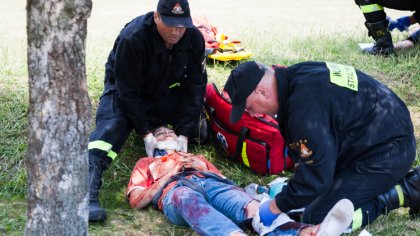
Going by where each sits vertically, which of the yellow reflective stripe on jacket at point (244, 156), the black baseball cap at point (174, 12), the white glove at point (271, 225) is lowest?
the yellow reflective stripe on jacket at point (244, 156)

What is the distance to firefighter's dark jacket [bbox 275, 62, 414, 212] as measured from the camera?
9.84 ft

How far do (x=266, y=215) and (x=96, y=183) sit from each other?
122 cm

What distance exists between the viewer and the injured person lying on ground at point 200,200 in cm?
330

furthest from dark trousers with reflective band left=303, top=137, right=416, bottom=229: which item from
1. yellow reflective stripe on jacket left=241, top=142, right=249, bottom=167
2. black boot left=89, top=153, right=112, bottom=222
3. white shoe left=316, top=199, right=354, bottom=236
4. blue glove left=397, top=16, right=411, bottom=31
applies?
blue glove left=397, top=16, right=411, bottom=31

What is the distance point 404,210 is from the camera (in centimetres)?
405

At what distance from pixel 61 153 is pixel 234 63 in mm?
3944

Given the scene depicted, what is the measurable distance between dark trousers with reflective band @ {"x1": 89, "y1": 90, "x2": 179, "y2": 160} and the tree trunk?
140cm

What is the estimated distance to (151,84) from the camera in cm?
459

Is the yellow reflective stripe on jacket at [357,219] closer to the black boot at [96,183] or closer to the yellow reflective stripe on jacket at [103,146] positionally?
the black boot at [96,183]

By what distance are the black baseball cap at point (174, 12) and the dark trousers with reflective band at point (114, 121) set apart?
780 mm

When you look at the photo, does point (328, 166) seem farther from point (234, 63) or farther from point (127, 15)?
point (127, 15)

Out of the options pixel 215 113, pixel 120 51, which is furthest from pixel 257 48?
pixel 120 51

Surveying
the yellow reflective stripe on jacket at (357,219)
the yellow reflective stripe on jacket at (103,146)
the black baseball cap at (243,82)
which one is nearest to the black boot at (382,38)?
the yellow reflective stripe on jacket at (357,219)

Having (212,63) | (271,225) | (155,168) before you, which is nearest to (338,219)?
(271,225)
